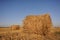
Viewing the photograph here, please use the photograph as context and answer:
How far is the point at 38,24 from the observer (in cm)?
181

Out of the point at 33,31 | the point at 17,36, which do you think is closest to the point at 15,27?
the point at 17,36

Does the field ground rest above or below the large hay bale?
below

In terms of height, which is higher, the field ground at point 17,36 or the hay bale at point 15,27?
the hay bale at point 15,27

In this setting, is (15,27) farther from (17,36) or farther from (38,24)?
(38,24)

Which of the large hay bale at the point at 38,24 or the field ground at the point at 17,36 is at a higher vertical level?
the large hay bale at the point at 38,24

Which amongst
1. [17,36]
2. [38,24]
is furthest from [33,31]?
[17,36]

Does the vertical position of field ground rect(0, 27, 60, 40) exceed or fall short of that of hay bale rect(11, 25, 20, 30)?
it falls short

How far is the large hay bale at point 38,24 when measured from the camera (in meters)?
1.79

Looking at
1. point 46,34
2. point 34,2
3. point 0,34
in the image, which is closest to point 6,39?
point 0,34

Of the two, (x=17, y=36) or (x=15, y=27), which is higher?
(x=15, y=27)

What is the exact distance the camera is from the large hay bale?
1.79 metres

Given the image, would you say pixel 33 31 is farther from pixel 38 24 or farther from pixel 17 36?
pixel 17 36

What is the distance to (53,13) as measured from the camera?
6.36ft

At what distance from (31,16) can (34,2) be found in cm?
24
